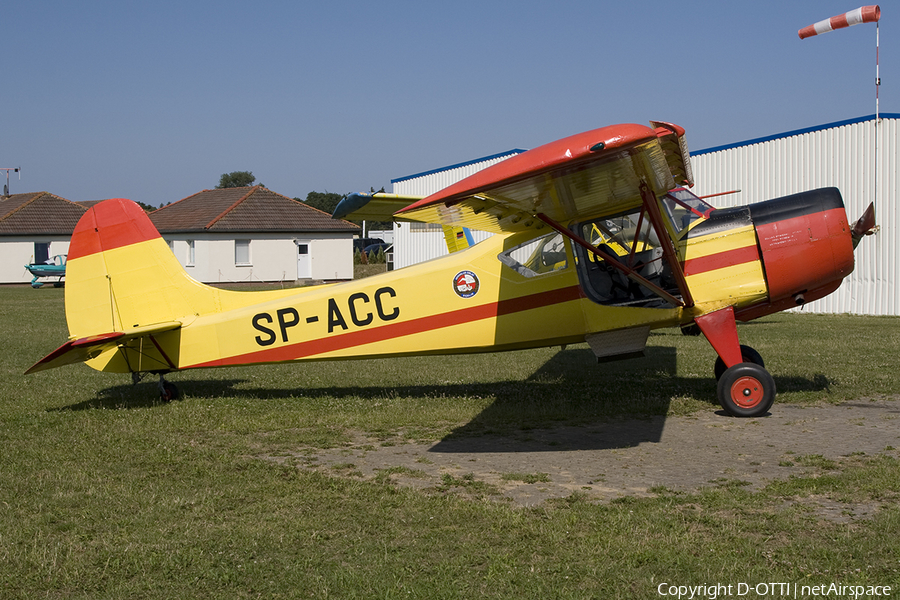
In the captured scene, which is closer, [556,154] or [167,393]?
[556,154]

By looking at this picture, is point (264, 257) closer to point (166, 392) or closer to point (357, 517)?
point (166, 392)

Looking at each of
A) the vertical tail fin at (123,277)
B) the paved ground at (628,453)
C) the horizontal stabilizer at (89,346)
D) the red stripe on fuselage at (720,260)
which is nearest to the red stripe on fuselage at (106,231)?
the vertical tail fin at (123,277)

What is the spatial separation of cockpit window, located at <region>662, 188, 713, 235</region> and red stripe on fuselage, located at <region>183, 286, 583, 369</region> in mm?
1229

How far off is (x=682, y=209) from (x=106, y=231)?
21.6 feet

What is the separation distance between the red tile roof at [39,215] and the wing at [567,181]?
155 ft

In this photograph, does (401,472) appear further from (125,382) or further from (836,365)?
(836,365)

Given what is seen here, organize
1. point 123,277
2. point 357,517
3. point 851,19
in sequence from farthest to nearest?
point 851,19 → point 123,277 → point 357,517

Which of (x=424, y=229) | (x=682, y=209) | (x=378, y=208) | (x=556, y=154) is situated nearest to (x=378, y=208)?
(x=378, y=208)

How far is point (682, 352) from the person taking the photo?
12.7m

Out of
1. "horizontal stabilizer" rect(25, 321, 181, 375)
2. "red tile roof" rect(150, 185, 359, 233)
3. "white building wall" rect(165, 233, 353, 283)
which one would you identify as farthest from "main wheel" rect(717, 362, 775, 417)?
"white building wall" rect(165, 233, 353, 283)

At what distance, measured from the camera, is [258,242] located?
44.2 m

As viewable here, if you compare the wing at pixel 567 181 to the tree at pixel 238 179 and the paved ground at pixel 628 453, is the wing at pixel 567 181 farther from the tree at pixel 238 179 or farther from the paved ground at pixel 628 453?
the tree at pixel 238 179

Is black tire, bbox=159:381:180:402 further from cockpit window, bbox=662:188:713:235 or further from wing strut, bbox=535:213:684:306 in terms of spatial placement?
cockpit window, bbox=662:188:713:235

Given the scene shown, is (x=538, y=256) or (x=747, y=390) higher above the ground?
(x=538, y=256)
